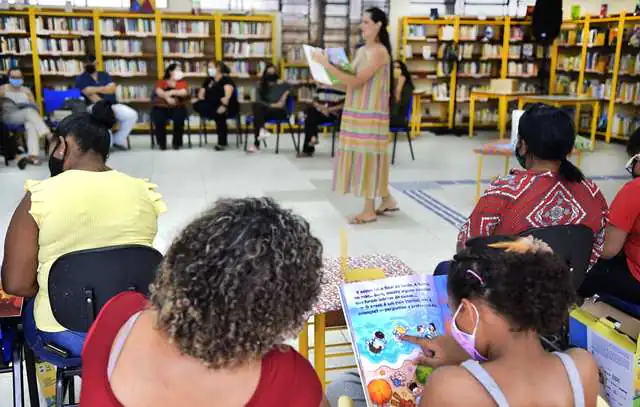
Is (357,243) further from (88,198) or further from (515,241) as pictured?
(515,241)

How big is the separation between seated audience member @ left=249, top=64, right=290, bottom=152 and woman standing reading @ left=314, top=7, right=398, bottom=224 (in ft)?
12.8

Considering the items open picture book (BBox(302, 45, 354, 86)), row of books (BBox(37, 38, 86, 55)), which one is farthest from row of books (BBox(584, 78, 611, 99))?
row of books (BBox(37, 38, 86, 55))

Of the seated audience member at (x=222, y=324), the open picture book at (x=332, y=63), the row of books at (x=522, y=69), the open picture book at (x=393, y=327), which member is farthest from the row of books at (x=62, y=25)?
the seated audience member at (x=222, y=324)

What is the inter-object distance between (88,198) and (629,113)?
9886 mm

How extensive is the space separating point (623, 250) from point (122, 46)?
9.07 m

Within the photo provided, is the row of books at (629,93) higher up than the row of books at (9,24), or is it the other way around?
the row of books at (9,24)

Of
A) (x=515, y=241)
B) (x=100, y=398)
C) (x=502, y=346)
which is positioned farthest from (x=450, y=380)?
(x=100, y=398)

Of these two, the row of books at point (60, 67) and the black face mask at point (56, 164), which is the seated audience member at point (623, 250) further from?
the row of books at point (60, 67)

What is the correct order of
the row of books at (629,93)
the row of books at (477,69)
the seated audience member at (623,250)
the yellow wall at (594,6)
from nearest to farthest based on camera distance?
the seated audience member at (623,250), the row of books at (629,93), the yellow wall at (594,6), the row of books at (477,69)

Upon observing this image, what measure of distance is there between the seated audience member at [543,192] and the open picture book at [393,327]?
53 centimetres

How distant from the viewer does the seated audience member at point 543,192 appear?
6.82ft

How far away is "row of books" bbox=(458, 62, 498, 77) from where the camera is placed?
1095cm

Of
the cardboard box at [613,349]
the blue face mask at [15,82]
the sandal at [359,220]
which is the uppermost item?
the blue face mask at [15,82]

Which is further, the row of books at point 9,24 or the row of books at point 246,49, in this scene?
the row of books at point 246,49
